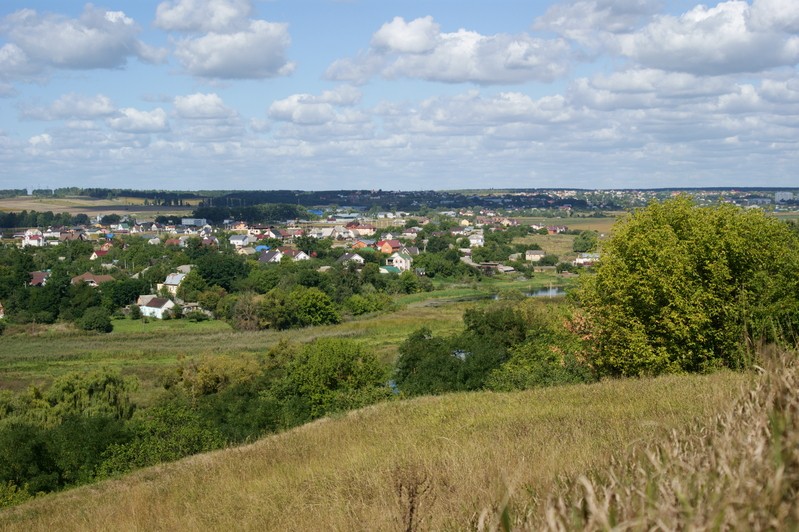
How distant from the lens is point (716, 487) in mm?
2529

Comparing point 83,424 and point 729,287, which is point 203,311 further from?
point 729,287

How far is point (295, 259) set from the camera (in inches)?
3509

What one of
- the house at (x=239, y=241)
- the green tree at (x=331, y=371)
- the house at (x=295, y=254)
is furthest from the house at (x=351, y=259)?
the green tree at (x=331, y=371)

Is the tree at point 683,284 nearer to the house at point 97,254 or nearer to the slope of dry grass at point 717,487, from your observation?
the slope of dry grass at point 717,487

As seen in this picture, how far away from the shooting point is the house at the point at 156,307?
6041cm

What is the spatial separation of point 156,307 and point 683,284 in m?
51.0

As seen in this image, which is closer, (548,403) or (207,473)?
(207,473)

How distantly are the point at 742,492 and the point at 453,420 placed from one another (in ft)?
24.6

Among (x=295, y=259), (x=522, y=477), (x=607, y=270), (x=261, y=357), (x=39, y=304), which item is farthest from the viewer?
(x=295, y=259)

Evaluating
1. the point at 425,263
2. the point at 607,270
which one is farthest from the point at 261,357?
the point at 425,263

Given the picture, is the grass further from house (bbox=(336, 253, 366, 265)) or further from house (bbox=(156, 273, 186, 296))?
house (bbox=(336, 253, 366, 265))

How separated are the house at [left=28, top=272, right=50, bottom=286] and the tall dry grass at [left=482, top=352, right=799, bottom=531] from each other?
238 feet

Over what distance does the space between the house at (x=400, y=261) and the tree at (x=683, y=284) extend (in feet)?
210

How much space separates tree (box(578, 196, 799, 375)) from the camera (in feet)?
55.8
